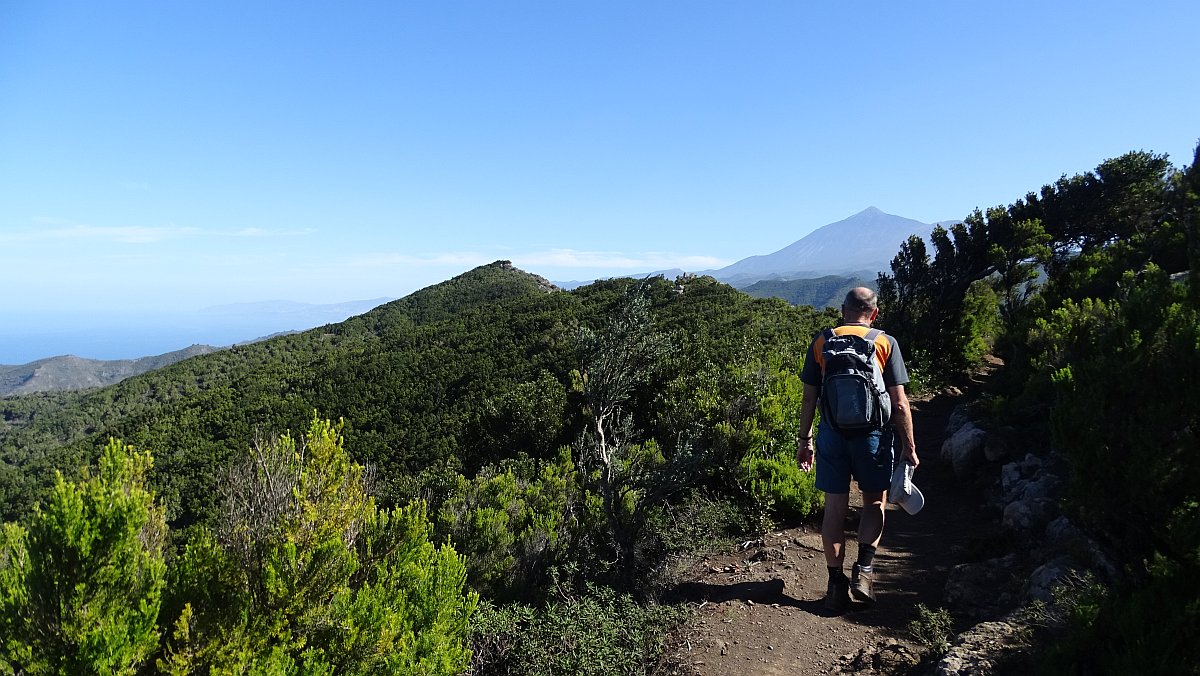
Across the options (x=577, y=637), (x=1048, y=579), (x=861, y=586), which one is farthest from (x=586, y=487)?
(x=1048, y=579)

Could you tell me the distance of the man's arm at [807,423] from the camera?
10.6 feet

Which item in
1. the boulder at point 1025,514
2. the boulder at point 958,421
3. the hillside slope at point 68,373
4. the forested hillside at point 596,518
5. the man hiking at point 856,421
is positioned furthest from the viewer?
the hillside slope at point 68,373

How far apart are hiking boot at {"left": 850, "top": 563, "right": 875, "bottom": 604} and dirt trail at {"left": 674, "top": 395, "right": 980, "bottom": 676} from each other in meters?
0.12

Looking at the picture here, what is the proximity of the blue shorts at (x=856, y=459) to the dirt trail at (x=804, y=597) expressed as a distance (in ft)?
3.02

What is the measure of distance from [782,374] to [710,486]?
325 centimetres

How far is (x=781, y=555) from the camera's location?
4.54m

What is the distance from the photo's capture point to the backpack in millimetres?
2980

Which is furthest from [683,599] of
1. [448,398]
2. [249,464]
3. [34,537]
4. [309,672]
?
[448,398]

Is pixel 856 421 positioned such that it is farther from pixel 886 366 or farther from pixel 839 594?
pixel 839 594

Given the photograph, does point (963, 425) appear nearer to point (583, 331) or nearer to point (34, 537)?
point (583, 331)

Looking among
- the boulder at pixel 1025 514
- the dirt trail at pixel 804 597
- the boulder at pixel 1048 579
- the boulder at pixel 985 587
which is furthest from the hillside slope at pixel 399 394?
the boulder at pixel 1048 579

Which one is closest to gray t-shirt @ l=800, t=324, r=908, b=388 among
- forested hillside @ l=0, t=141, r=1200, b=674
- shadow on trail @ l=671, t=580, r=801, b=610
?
forested hillside @ l=0, t=141, r=1200, b=674

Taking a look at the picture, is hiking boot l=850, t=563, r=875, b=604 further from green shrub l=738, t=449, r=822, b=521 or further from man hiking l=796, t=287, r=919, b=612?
green shrub l=738, t=449, r=822, b=521

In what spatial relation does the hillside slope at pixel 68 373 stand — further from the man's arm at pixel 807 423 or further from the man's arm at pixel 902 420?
the man's arm at pixel 902 420
